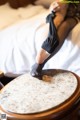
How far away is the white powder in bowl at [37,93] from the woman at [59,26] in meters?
0.08

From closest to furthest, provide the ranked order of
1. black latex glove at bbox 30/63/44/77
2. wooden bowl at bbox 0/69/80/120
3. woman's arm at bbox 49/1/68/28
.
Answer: wooden bowl at bbox 0/69/80/120, black latex glove at bbox 30/63/44/77, woman's arm at bbox 49/1/68/28

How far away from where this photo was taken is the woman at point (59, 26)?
3.89 ft

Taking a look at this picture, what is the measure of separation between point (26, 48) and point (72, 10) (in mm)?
351

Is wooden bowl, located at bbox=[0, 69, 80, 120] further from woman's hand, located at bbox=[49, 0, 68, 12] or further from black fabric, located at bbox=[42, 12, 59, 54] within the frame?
woman's hand, located at bbox=[49, 0, 68, 12]

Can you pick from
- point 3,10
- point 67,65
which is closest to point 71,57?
point 67,65

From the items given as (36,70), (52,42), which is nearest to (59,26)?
(52,42)

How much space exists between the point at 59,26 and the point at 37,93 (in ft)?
1.31

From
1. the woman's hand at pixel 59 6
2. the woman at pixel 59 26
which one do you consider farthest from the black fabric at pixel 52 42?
the woman's hand at pixel 59 6

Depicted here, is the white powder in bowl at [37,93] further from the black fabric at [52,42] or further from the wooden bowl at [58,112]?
the black fabric at [52,42]

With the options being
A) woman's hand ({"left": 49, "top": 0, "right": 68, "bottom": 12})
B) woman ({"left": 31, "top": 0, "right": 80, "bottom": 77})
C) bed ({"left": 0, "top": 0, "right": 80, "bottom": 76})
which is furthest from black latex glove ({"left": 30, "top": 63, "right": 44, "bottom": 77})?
woman's hand ({"left": 49, "top": 0, "right": 68, "bottom": 12})

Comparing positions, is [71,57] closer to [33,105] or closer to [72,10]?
[72,10]

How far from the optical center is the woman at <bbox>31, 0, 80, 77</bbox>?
1.19 meters

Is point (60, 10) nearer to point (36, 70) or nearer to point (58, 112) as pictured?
point (36, 70)

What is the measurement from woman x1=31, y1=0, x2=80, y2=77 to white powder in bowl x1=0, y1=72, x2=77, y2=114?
8cm
